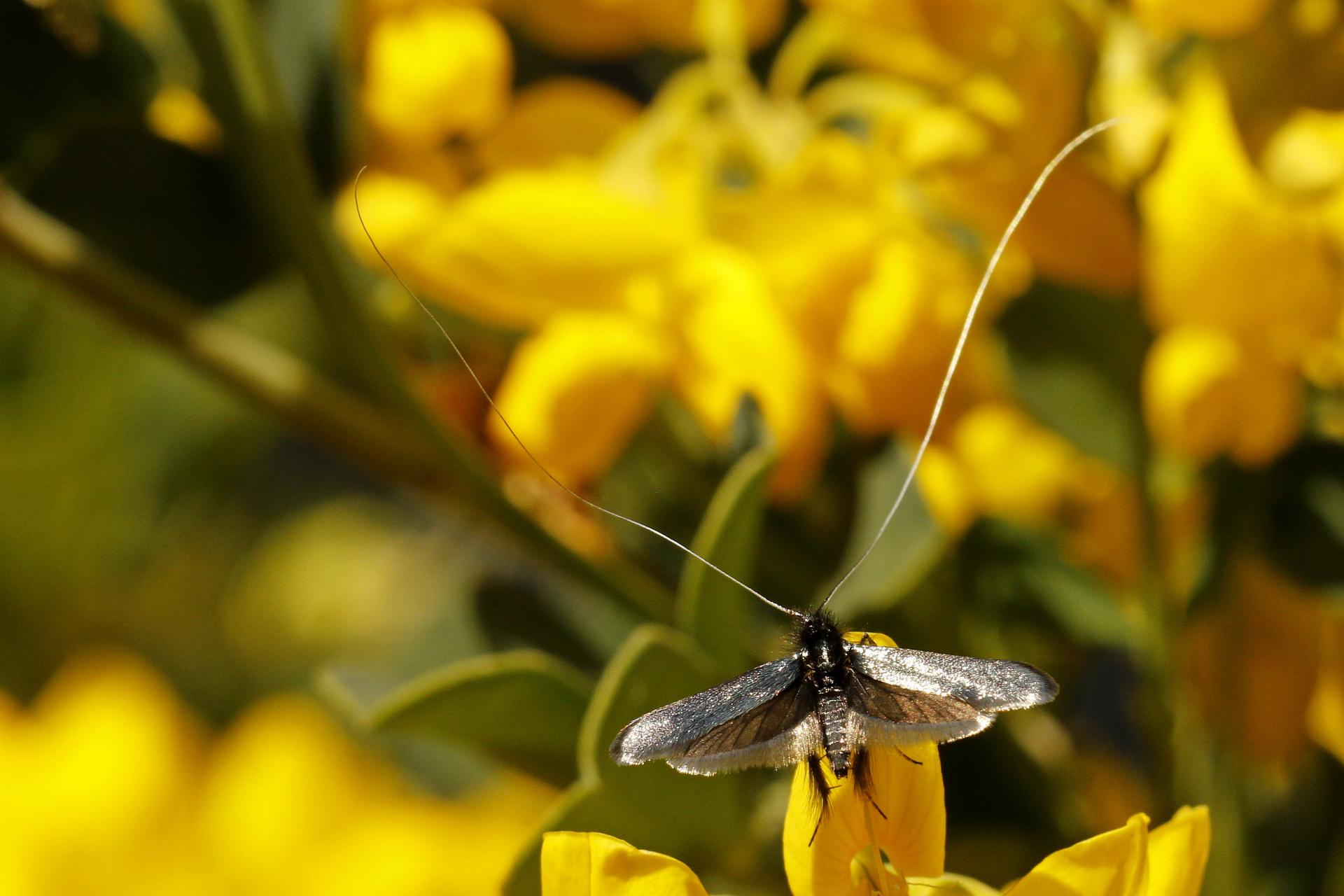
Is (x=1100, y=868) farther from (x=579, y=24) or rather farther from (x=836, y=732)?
(x=579, y=24)

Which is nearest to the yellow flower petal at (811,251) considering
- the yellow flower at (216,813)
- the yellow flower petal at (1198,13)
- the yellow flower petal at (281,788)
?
the yellow flower petal at (1198,13)

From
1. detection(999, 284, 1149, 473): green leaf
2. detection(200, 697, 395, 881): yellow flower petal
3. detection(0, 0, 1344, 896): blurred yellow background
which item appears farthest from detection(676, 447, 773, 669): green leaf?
detection(200, 697, 395, 881): yellow flower petal

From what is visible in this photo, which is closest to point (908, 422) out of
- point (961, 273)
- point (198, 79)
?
point (961, 273)

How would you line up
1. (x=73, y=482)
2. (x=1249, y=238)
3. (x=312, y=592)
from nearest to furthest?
(x=1249, y=238) → (x=73, y=482) → (x=312, y=592)

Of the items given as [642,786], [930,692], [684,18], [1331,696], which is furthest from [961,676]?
[684,18]

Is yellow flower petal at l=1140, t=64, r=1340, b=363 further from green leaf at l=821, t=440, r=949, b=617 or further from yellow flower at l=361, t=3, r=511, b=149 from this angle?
yellow flower at l=361, t=3, r=511, b=149

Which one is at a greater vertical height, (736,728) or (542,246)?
(542,246)

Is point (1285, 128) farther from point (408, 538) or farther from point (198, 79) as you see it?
point (408, 538)
